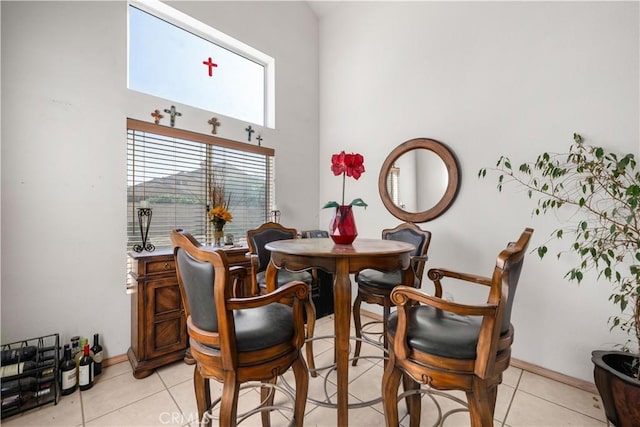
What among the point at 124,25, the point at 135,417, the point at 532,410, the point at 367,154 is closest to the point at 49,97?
the point at 124,25

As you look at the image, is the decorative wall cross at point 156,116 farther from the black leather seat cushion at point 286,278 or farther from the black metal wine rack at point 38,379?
the black metal wine rack at point 38,379

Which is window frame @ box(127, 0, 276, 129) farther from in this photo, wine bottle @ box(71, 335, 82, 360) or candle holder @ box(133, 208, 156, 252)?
wine bottle @ box(71, 335, 82, 360)

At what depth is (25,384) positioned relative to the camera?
1.59 m

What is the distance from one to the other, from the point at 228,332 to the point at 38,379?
5.28ft

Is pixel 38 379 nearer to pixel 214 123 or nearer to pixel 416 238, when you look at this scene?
pixel 214 123

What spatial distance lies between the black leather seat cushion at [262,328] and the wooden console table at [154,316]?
41.7 inches

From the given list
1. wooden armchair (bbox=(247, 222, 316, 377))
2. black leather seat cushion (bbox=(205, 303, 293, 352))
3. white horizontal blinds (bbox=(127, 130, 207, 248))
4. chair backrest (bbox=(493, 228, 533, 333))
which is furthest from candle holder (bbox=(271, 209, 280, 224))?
chair backrest (bbox=(493, 228, 533, 333))

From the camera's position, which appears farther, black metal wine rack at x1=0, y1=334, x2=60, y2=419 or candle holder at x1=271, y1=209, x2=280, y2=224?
candle holder at x1=271, y1=209, x2=280, y2=224

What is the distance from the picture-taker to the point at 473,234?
2379 mm

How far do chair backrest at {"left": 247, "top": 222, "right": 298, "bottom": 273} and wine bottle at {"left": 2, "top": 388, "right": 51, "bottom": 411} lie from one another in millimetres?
1492

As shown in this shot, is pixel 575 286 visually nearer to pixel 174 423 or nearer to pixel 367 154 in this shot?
pixel 367 154

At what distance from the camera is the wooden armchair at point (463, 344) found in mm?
980

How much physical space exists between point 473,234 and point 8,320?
3.52 metres

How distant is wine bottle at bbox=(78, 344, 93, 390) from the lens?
1783mm
